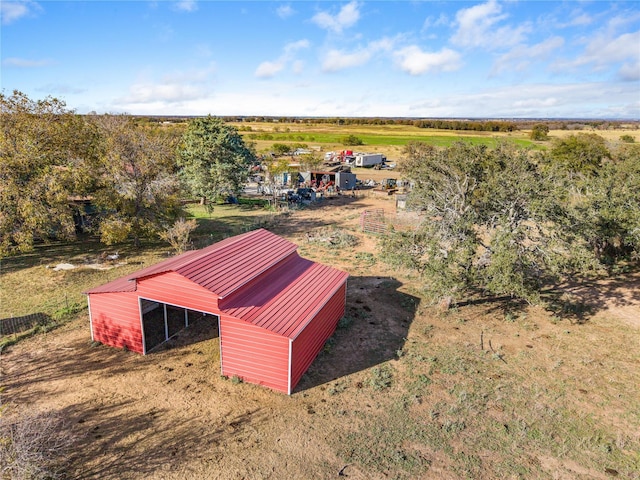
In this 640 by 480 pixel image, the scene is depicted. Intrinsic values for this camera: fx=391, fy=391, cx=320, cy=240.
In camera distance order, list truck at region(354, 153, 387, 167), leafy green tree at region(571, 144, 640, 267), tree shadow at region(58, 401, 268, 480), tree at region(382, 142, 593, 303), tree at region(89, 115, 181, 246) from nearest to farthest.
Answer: tree shadow at region(58, 401, 268, 480) < tree at region(382, 142, 593, 303) < leafy green tree at region(571, 144, 640, 267) < tree at region(89, 115, 181, 246) < truck at region(354, 153, 387, 167)

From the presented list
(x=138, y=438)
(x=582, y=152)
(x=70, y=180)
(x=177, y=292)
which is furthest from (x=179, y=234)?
(x=582, y=152)

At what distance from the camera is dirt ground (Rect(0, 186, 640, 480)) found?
33.6 ft

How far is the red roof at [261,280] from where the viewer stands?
13.2 m

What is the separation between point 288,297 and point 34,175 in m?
18.9

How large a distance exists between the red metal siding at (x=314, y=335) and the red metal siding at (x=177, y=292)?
3076 millimetres

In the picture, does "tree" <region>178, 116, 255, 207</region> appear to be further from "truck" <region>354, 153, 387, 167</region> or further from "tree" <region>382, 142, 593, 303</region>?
"truck" <region>354, 153, 387, 167</region>

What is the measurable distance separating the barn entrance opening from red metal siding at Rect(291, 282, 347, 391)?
17.8 feet

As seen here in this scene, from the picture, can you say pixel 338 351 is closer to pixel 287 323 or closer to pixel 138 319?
pixel 287 323

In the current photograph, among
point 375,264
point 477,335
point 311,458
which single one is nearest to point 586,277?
point 477,335

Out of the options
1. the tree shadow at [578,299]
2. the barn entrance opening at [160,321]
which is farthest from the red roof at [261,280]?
the tree shadow at [578,299]

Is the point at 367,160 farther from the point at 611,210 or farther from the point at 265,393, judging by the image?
the point at 265,393

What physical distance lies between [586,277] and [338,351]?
1639cm

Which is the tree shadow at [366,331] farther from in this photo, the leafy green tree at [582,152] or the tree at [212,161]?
the leafy green tree at [582,152]

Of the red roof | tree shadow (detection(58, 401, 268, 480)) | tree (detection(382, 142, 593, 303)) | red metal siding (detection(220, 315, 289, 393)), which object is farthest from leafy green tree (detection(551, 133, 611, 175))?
tree shadow (detection(58, 401, 268, 480))
